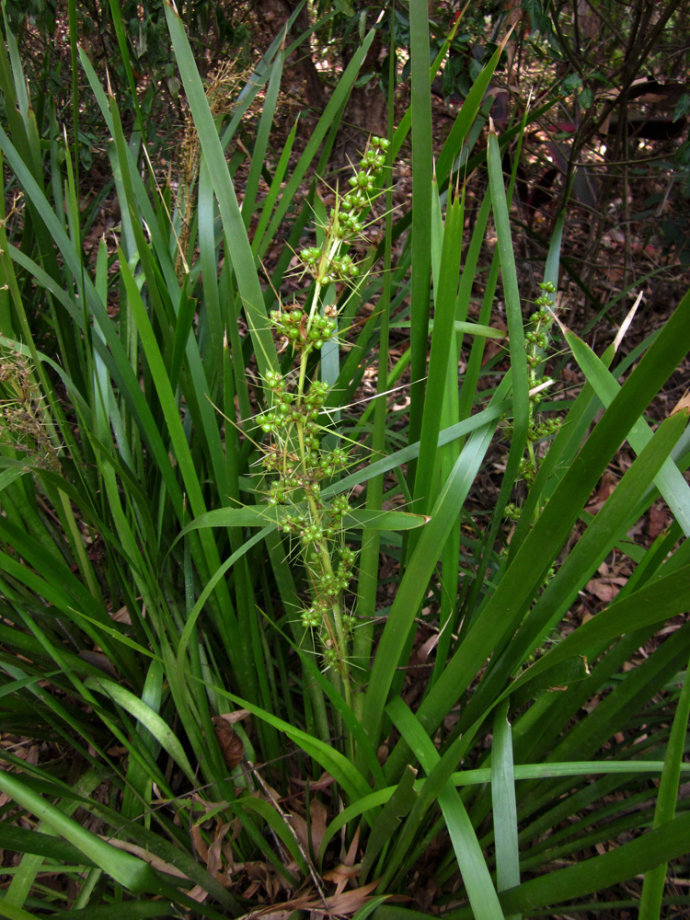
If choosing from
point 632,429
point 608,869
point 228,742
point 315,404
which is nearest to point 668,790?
point 608,869

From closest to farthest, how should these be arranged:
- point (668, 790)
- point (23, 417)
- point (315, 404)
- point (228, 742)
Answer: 1. point (668, 790)
2. point (315, 404)
3. point (23, 417)
4. point (228, 742)

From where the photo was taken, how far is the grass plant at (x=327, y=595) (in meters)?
0.74

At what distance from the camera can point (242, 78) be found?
1.48 metres

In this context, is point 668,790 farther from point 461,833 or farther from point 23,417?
point 23,417

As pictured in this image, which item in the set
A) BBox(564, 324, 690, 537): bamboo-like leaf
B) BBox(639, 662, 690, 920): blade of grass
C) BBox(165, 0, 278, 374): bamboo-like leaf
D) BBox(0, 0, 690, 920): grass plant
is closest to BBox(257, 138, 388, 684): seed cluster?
BBox(0, 0, 690, 920): grass plant

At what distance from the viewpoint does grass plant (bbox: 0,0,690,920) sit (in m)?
0.74

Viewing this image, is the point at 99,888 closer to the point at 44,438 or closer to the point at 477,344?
the point at 44,438

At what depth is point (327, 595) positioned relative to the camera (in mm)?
875

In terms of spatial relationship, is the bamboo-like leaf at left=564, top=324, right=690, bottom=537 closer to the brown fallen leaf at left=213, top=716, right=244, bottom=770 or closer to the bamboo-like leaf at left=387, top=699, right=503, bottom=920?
the bamboo-like leaf at left=387, top=699, right=503, bottom=920

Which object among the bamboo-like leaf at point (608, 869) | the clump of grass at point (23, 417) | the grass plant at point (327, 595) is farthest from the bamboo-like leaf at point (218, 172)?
the bamboo-like leaf at point (608, 869)

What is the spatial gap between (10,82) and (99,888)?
135 cm

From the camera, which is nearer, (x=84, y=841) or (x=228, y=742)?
(x=84, y=841)

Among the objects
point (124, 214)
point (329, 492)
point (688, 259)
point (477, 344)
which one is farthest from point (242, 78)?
point (688, 259)

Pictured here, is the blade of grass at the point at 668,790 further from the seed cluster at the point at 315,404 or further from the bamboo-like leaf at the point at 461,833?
the seed cluster at the point at 315,404
